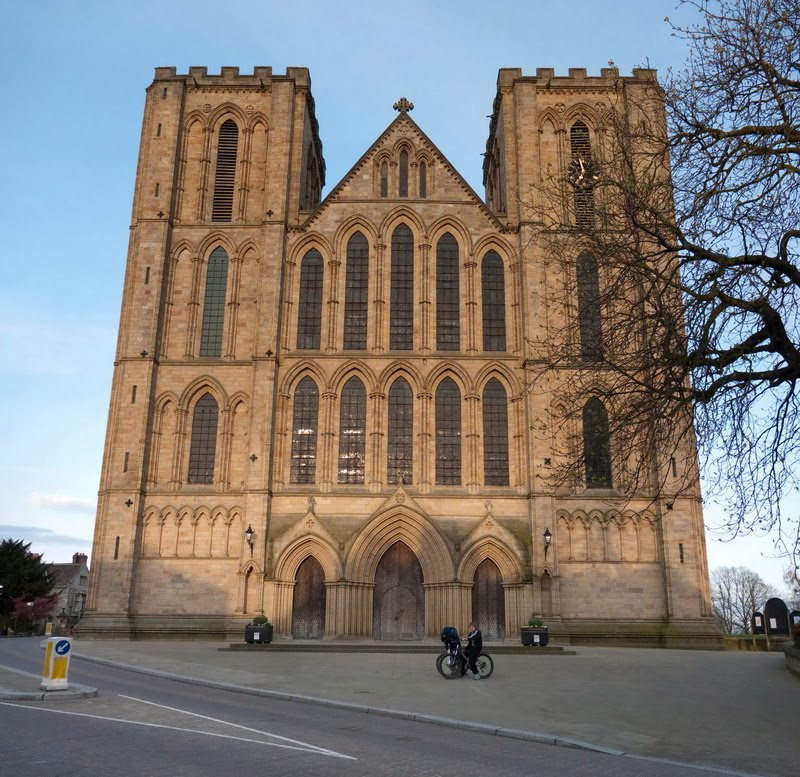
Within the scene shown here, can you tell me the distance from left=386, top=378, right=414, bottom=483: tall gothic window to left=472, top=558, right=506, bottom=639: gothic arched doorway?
4448 millimetres

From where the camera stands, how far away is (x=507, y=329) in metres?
33.1

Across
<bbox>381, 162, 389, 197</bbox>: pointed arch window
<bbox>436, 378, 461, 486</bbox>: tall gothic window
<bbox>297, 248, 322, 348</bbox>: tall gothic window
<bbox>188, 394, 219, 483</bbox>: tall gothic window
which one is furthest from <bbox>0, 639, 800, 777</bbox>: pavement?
<bbox>381, 162, 389, 197</bbox>: pointed arch window

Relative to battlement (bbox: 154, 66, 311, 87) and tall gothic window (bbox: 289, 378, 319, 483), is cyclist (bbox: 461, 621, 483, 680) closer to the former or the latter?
tall gothic window (bbox: 289, 378, 319, 483)

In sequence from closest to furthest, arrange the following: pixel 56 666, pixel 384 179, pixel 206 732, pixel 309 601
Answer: pixel 206 732, pixel 56 666, pixel 309 601, pixel 384 179

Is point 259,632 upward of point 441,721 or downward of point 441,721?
upward

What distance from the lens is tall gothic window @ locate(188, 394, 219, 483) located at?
103 feet

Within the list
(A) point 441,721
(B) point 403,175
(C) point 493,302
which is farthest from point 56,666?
(B) point 403,175

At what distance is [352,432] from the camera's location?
105 feet

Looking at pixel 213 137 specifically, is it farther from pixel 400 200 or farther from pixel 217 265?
pixel 400 200

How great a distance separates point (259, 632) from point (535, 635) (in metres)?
9.10

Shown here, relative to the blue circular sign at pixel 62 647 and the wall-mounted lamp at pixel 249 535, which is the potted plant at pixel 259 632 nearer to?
the wall-mounted lamp at pixel 249 535

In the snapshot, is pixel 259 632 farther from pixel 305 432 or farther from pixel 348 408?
pixel 348 408

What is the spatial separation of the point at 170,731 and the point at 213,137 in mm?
30883

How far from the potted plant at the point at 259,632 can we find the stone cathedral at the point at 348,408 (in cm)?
228
